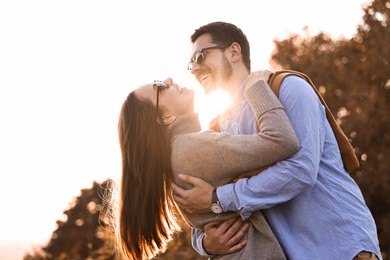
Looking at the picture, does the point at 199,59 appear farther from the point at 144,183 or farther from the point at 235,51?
the point at 144,183

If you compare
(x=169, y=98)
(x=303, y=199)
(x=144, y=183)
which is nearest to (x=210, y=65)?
(x=169, y=98)

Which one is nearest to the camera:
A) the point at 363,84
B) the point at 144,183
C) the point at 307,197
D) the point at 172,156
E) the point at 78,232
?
the point at 307,197

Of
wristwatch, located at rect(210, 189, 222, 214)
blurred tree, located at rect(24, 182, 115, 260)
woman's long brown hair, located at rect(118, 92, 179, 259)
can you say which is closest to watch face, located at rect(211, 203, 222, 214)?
wristwatch, located at rect(210, 189, 222, 214)

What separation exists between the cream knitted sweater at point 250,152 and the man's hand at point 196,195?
0.11 ft

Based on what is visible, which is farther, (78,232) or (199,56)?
(78,232)

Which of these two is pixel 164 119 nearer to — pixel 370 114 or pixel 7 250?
pixel 370 114

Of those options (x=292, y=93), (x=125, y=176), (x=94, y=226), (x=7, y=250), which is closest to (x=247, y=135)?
(x=292, y=93)

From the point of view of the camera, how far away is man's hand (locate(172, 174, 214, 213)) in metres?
3.24

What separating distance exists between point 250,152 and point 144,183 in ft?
2.35

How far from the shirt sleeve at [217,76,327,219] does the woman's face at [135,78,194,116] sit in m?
0.65

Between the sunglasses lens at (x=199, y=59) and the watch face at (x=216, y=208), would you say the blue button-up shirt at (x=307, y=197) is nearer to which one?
the watch face at (x=216, y=208)

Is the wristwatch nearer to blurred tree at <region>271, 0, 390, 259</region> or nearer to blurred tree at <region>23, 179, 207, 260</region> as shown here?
blurred tree at <region>271, 0, 390, 259</region>

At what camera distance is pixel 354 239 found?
3.09 m

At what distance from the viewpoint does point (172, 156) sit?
339 cm
